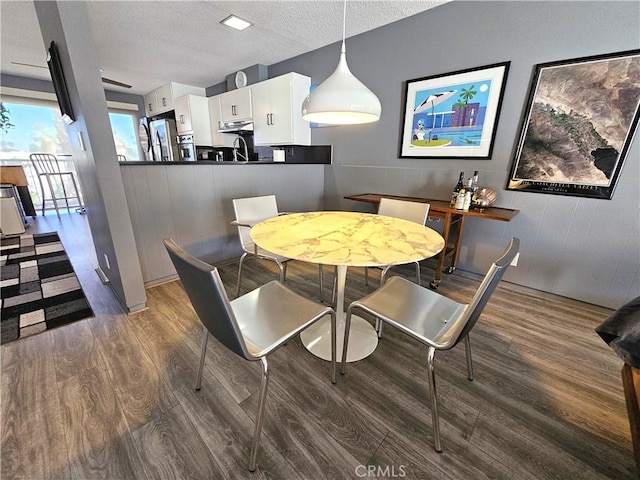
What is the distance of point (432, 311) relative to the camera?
1.24 metres

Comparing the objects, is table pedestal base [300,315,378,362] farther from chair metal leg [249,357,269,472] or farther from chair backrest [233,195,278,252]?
chair backrest [233,195,278,252]

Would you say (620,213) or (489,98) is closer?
(620,213)

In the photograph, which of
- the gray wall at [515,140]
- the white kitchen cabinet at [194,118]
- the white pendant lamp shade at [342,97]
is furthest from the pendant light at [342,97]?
the white kitchen cabinet at [194,118]

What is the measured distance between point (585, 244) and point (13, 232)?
6647 millimetres

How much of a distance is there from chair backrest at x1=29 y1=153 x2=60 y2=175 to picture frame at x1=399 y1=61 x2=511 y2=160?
6.38 metres

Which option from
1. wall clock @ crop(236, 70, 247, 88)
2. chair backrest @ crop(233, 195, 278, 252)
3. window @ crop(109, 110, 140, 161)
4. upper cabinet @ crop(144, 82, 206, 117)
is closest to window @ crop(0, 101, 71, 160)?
window @ crop(109, 110, 140, 161)

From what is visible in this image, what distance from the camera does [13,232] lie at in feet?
12.1

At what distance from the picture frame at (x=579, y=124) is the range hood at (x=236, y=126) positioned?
3.26m

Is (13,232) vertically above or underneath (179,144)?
underneath

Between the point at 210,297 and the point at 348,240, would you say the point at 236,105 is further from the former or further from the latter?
the point at 210,297

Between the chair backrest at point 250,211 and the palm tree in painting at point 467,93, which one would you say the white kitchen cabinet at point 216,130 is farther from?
the palm tree in painting at point 467,93

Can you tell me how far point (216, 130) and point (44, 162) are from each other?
11.5 feet

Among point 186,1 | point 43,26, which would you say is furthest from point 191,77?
point 43,26

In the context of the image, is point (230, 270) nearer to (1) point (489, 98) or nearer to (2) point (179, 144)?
(1) point (489, 98)
